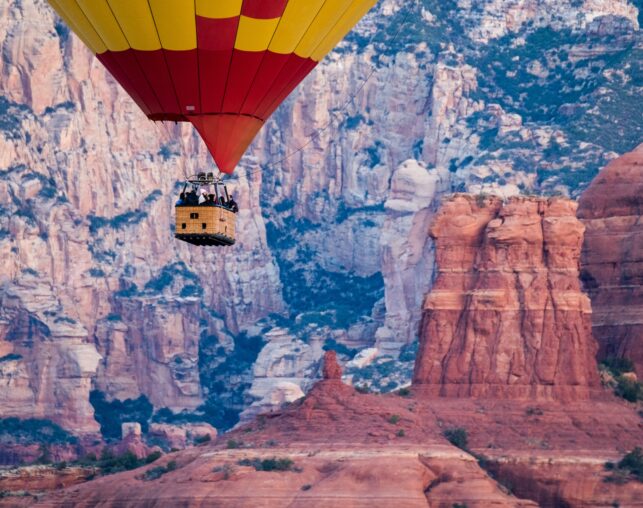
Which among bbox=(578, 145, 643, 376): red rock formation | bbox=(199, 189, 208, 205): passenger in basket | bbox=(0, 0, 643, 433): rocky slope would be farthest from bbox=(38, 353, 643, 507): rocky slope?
bbox=(0, 0, 643, 433): rocky slope

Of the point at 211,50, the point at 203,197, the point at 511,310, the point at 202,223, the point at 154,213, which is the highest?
the point at 154,213

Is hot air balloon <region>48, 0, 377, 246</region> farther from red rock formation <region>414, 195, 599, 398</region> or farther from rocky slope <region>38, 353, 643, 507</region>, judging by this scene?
red rock formation <region>414, 195, 599, 398</region>

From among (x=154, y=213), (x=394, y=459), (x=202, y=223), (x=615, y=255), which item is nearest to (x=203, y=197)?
(x=202, y=223)

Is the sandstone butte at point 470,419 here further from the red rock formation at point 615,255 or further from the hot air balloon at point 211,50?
the hot air balloon at point 211,50

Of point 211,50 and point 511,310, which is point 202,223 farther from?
point 511,310

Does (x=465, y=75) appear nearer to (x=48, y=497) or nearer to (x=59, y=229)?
(x=59, y=229)

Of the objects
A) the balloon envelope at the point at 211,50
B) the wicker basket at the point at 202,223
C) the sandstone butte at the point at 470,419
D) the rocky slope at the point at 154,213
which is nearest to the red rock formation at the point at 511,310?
the sandstone butte at the point at 470,419

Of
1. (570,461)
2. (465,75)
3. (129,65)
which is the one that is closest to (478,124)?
(465,75)
